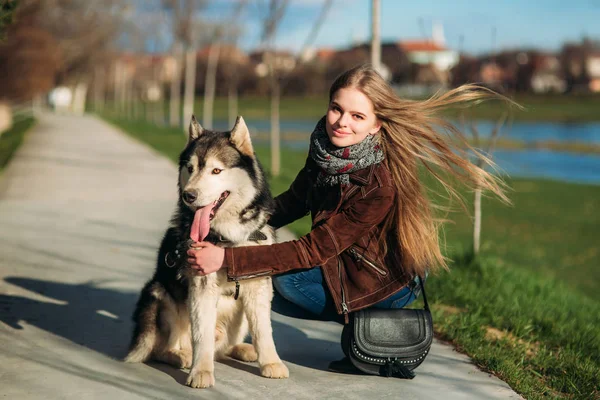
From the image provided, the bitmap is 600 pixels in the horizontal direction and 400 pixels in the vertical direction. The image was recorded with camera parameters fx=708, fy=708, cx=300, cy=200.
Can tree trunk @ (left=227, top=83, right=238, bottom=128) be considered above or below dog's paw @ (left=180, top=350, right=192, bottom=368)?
above

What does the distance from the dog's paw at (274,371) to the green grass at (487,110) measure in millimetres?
57021

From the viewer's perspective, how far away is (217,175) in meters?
3.64

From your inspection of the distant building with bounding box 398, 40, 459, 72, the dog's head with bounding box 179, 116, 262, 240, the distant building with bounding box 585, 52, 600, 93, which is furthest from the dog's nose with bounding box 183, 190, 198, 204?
the distant building with bounding box 585, 52, 600, 93

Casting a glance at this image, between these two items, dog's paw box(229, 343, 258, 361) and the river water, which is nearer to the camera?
dog's paw box(229, 343, 258, 361)

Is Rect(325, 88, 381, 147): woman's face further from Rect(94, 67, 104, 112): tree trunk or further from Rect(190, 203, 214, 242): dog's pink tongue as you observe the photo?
Rect(94, 67, 104, 112): tree trunk

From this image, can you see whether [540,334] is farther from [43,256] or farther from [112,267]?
[43,256]

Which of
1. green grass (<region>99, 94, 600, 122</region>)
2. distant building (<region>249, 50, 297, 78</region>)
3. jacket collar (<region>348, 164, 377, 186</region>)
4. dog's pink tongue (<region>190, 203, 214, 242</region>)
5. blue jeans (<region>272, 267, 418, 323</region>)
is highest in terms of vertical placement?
green grass (<region>99, 94, 600, 122</region>)

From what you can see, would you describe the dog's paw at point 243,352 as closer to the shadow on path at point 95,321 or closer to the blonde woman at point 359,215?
the shadow on path at point 95,321

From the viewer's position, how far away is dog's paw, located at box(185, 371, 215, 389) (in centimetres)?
370

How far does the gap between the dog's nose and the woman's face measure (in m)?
0.86

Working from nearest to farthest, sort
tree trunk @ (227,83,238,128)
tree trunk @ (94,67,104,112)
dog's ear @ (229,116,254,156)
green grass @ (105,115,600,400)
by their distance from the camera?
dog's ear @ (229,116,254,156) < green grass @ (105,115,600,400) < tree trunk @ (227,83,238,128) < tree trunk @ (94,67,104,112)

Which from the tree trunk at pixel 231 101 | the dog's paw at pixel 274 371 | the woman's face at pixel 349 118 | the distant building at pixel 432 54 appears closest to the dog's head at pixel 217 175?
the woman's face at pixel 349 118

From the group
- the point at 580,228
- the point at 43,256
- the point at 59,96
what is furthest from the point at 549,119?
the point at 43,256

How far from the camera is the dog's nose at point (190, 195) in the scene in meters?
3.52
